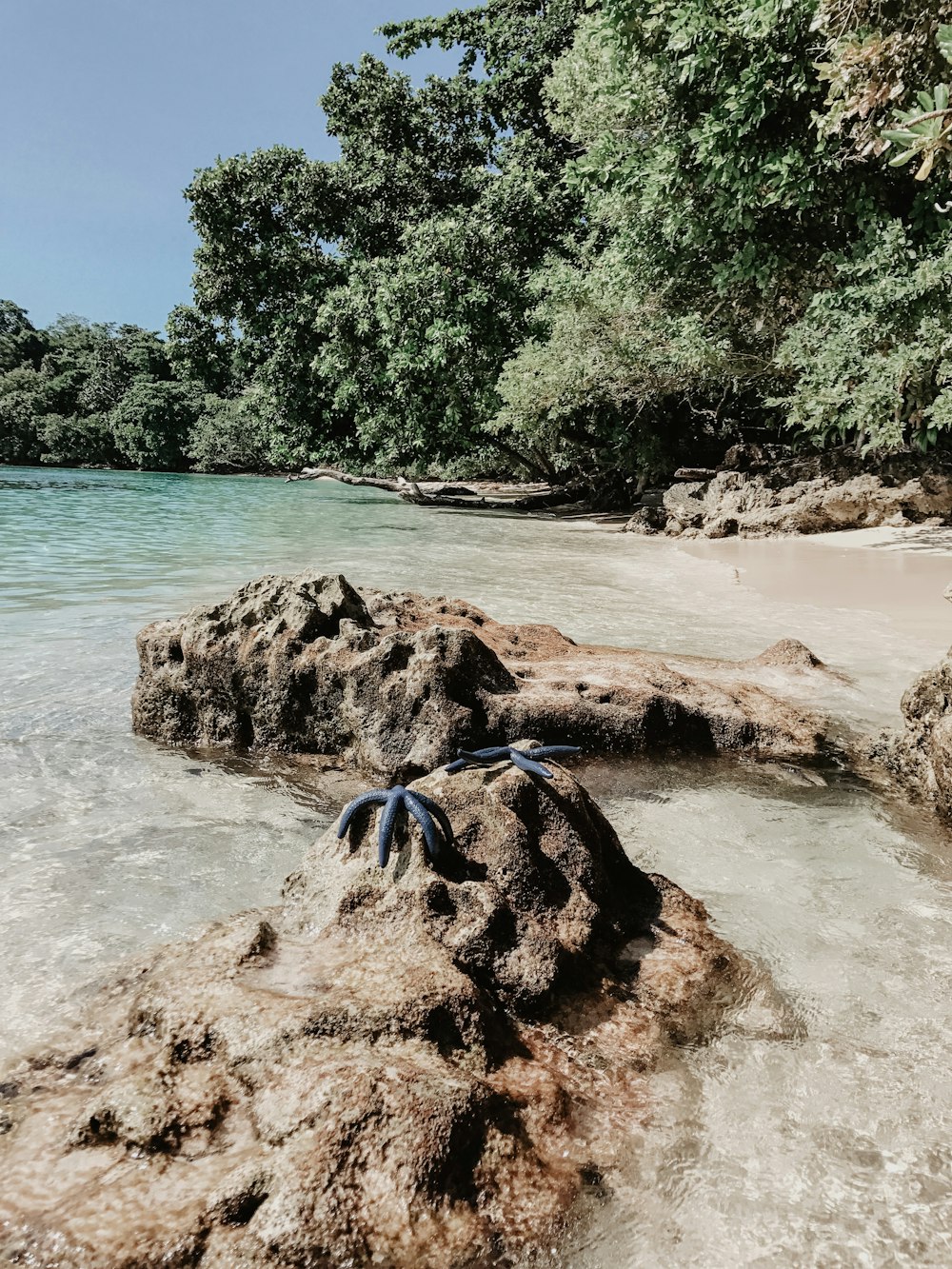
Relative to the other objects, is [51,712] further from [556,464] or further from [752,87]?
[556,464]

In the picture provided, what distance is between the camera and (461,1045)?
1.91 m

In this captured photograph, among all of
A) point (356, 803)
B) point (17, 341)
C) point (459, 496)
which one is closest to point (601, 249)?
point (459, 496)

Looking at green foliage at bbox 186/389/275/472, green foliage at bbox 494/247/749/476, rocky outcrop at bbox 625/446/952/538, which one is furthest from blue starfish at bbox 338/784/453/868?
green foliage at bbox 186/389/275/472

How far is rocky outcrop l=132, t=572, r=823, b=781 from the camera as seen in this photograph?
4.15m

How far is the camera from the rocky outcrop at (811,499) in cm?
1434

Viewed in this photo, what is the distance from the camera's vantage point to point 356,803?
8.11 ft

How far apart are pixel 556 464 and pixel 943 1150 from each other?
2740cm

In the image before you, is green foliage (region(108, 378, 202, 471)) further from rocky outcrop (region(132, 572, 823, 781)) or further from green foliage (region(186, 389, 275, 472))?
rocky outcrop (region(132, 572, 823, 781))

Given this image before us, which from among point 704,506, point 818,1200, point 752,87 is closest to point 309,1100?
point 818,1200

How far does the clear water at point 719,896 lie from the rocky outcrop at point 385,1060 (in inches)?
7.2

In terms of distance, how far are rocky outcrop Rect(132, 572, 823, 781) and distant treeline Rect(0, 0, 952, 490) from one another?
298 cm

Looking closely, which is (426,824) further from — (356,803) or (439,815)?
(356,803)

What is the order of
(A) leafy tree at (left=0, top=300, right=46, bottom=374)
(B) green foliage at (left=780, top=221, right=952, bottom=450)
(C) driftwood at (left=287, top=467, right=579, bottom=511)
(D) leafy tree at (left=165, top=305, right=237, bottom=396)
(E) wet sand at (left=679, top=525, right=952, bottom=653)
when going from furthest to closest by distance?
(A) leafy tree at (left=0, top=300, right=46, bottom=374) → (C) driftwood at (left=287, top=467, right=579, bottom=511) → (D) leafy tree at (left=165, top=305, right=237, bottom=396) → (B) green foliage at (left=780, top=221, right=952, bottom=450) → (E) wet sand at (left=679, top=525, right=952, bottom=653)

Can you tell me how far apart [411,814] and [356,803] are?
204 millimetres
